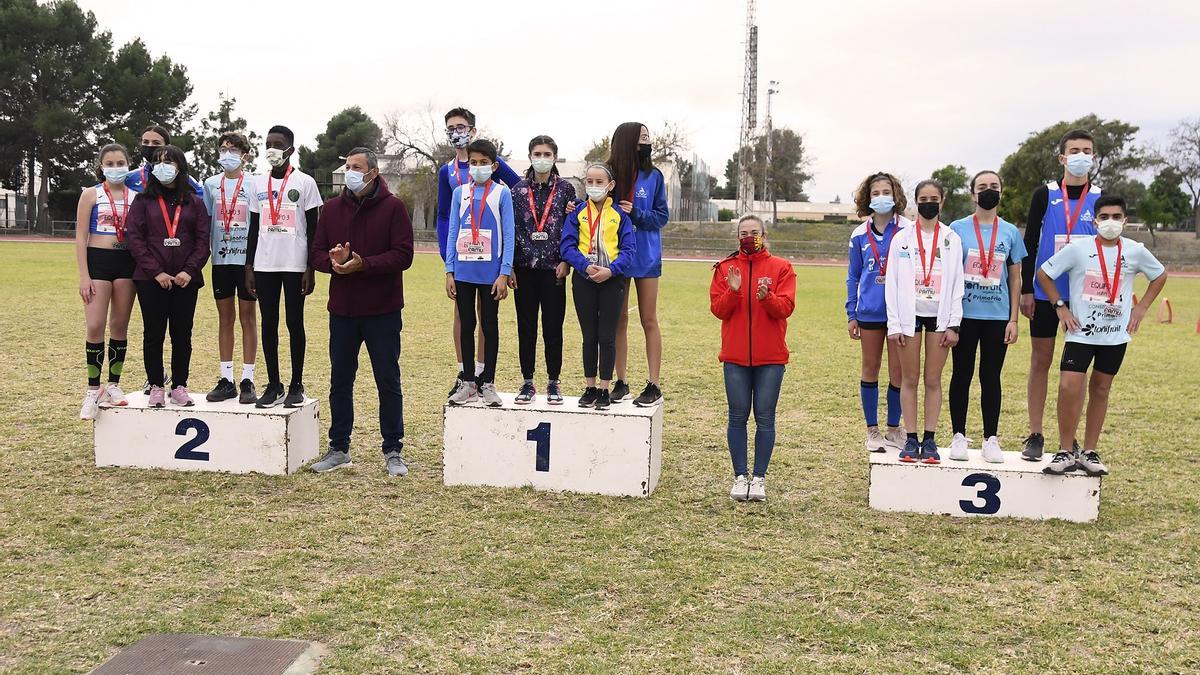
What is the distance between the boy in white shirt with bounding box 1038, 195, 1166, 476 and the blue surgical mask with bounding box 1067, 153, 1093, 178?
19 cm

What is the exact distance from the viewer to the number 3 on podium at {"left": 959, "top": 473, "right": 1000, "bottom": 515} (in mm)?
5488

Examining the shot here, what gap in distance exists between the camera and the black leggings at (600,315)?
19.4 ft

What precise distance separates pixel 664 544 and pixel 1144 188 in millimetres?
67423

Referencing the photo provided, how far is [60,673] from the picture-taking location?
335cm

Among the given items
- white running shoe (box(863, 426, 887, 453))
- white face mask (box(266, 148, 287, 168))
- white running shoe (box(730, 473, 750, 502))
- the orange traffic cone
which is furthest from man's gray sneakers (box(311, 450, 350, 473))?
the orange traffic cone

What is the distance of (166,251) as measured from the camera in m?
6.19

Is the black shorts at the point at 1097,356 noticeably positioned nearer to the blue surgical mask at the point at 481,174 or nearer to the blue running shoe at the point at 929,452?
the blue running shoe at the point at 929,452

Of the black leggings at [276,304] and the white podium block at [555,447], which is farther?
the black leggings at [276,304]

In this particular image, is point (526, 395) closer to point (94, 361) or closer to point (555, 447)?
point (555, 447)

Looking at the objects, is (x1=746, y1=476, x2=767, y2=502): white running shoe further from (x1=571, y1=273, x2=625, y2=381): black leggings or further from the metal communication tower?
the metal communication tower

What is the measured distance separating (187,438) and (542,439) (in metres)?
2.34

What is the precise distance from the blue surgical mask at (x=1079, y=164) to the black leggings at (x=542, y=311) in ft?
10.0

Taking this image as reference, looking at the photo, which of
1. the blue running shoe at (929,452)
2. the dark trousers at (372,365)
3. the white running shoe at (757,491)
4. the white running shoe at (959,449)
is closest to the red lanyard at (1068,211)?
the white running shoe at (959,449)

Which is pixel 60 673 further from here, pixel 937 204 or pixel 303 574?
pixel 937 204
